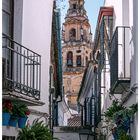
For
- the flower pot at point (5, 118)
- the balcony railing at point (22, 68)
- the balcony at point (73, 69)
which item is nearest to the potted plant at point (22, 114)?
the balcony railing at point (22, 68)

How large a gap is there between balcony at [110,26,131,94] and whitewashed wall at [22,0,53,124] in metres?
1.59

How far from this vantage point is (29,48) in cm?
1163

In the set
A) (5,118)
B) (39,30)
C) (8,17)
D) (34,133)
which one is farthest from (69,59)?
(5,118)

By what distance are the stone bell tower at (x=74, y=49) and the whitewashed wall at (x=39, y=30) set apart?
66.3 meters

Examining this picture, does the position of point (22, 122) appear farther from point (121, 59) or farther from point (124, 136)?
point (121, 59)

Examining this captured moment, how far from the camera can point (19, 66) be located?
1075cm

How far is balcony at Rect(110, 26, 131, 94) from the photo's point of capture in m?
10.9

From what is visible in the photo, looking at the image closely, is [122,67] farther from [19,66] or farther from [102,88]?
[102,88]

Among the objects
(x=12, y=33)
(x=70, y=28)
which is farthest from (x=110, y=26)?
(x=70, y=28)

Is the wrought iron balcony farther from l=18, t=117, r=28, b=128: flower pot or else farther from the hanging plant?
l=18, t=117, r=28, b=128: flower pot

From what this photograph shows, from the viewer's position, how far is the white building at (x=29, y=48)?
10109mm

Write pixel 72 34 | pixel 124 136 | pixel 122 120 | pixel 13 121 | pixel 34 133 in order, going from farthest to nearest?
pixel 72 34 < pixel 122 120 < pixel 34 133 < pixel 13 121 < pixel 124 136

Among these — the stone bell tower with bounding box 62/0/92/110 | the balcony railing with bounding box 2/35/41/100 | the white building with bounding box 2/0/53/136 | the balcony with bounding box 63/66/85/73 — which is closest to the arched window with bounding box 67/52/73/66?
the stone bell tower with bounding box 62/0/92/110

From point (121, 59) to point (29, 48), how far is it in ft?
6.27
